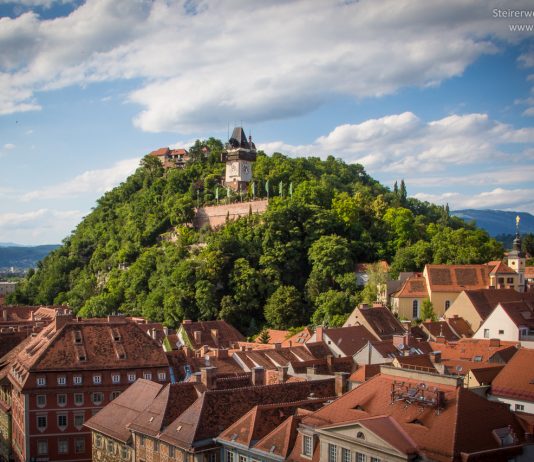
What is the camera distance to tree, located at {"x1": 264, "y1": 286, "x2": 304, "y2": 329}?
9319 cm

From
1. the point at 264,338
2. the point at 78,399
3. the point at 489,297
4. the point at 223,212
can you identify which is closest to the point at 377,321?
the point at 489,297

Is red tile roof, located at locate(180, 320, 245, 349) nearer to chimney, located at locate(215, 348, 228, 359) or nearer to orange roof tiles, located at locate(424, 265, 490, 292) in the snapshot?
chimney, located at locate(215, 348, 228, 359)

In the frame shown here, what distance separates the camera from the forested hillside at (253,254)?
9588cm

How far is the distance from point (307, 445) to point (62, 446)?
25909 millimetres

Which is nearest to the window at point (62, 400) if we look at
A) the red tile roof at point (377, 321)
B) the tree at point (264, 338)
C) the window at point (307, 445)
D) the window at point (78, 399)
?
the window at point (78, 399)

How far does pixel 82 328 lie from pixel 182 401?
20.1 metres

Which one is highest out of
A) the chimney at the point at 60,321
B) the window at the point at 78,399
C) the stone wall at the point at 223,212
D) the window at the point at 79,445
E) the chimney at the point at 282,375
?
the stone wall at the point at 223,212

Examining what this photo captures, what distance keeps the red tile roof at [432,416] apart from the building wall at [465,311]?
42707 millimetres

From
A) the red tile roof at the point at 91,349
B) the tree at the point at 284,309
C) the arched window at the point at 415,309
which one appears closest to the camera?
the red tile roof at the point at 91,349

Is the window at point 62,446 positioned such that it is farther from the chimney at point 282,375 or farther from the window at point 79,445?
the chimney at point 282,375

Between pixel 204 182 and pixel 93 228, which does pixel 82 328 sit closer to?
pixel 204 182

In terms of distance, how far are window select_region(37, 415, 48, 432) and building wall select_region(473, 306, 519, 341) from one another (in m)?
38.9

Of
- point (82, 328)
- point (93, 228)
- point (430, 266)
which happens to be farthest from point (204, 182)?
point (82, 328)

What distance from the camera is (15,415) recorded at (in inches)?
2201
